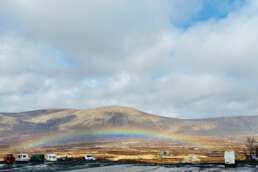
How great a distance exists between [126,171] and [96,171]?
4274 mm

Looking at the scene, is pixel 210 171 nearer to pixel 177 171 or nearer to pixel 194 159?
pixel 177 171

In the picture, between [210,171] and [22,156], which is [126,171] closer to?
[210,171]

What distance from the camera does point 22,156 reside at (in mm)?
74062

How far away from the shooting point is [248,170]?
151 feet

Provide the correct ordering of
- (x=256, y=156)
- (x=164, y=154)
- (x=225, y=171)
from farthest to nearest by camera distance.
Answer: (x=164, y=154), (x=256, y=156), (x=225, y=171)

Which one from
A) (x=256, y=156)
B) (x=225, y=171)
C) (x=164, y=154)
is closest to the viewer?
(x=225, y=171)

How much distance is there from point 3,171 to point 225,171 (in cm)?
2977

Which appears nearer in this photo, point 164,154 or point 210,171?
point 210,171

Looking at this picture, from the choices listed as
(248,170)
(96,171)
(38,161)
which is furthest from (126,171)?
(38,161)

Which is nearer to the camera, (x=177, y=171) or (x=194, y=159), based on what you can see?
(x=177, y=171)

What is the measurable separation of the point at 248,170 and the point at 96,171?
2033 centimetres

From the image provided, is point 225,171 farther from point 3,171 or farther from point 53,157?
point 53,157

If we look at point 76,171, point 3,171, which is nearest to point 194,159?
point 76,171

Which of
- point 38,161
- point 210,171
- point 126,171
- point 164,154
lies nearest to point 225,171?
point 210,171
